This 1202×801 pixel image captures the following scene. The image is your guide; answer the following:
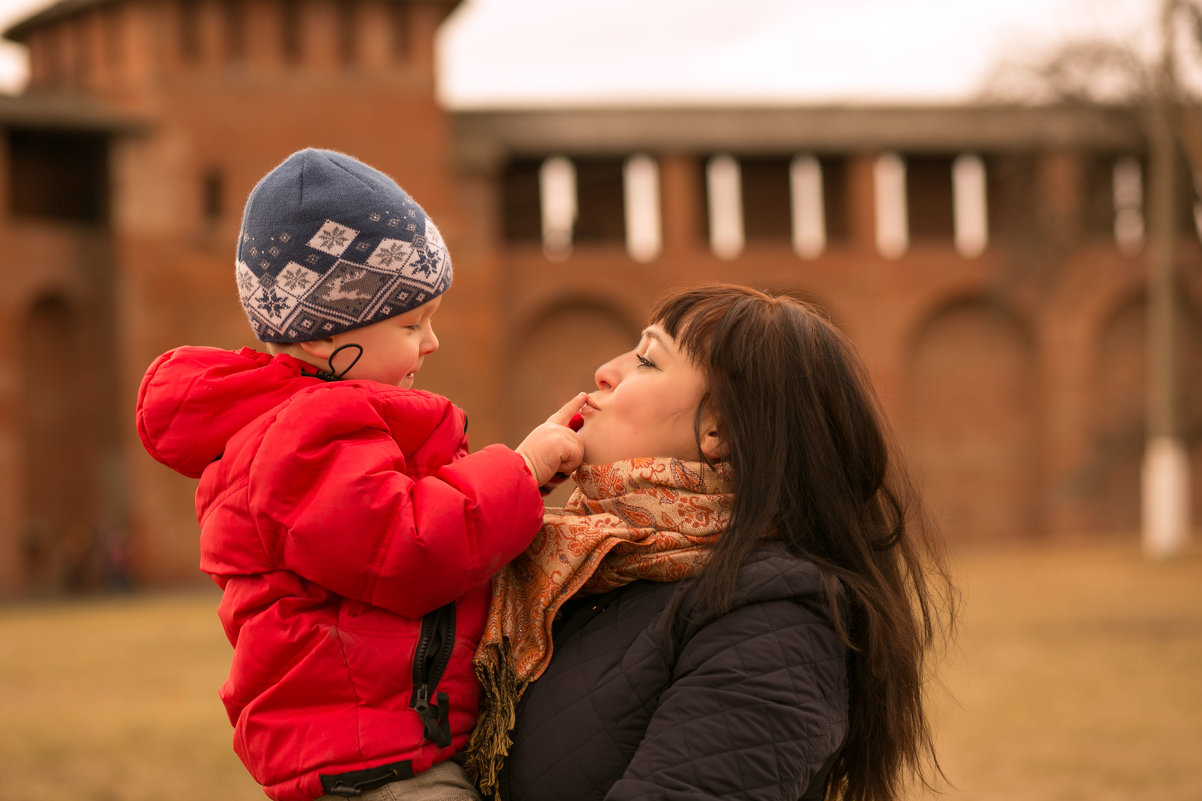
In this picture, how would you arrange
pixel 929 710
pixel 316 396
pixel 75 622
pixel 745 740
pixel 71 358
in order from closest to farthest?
pixel 745 740 < pixel 316 396 < pixel 929 710 < pixel 75 622 < pixel 71 358

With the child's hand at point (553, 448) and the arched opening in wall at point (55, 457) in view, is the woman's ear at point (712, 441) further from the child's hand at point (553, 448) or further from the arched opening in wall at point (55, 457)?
the arched opening in wall at point (55, 457)

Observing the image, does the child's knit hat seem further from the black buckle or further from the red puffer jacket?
the black buckle

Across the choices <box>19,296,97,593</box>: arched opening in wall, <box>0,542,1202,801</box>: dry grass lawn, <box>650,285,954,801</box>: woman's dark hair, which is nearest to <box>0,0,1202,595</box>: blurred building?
<box>19,296,97,593</box>: arched opening in wall

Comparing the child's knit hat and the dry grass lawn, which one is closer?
the child's knit hat

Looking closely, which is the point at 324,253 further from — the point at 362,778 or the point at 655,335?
the point at 362,778

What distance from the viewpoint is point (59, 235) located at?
20547 millimetres

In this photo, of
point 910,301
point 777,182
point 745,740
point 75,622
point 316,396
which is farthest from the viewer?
point 777,182

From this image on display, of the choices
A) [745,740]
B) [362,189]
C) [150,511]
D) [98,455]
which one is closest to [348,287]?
[362,189]

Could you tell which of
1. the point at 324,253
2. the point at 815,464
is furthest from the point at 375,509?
the point at 815,464

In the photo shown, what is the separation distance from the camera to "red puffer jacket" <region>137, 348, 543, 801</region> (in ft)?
4.82

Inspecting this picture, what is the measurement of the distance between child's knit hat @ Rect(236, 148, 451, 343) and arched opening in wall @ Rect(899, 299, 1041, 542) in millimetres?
22167

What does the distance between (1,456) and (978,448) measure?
15.7 meters

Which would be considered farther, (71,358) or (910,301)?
(910,301)

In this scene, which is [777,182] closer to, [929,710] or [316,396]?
[929,710]
